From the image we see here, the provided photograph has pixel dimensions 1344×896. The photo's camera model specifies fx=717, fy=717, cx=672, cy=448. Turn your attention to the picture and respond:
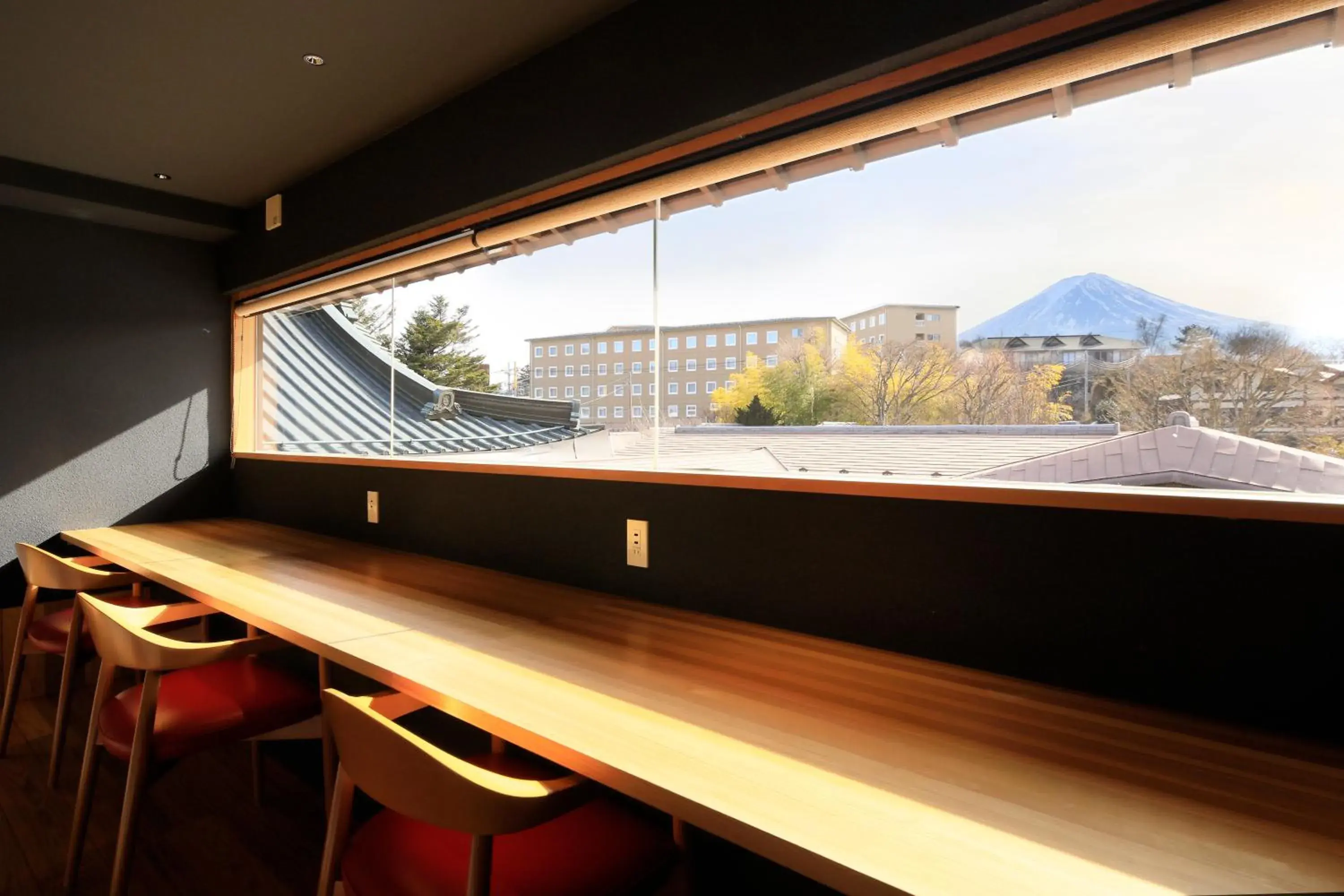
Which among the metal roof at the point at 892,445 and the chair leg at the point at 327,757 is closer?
the metal roof at the point at 892,445

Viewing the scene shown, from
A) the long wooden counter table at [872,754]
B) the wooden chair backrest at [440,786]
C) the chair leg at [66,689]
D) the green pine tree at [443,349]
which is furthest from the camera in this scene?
the green pine tree at [443,349]

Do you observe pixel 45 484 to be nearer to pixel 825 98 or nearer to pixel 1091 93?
pixel 825 98

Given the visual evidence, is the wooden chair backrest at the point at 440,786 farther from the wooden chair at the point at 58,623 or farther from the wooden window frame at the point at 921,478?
the wooden chair at the point at 58,623

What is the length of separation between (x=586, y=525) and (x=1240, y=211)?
1558mm

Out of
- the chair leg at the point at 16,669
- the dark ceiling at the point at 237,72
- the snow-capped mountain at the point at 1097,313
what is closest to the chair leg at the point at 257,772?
the chair leg at the point at 16,669

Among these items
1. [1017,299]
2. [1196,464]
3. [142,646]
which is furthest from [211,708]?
[1196,464]

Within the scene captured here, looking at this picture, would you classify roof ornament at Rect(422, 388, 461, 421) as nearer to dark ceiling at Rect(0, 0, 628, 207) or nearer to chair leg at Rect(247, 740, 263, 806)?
dark ceiling at Rect(0, 0, 628, 207)

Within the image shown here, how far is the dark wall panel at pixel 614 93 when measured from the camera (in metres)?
1.40

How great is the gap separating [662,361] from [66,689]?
212 cm

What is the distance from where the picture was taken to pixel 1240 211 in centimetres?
112

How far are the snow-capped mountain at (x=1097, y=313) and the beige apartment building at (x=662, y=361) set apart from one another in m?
0.37

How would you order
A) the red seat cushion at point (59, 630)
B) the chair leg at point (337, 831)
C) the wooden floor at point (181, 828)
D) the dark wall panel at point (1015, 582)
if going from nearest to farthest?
1. the dark wall panel at point (1015, 582)
2. the chair leg at point (337, 831)
3. the wooden floor at point (181, 828)
4. the red seat cushion at point (59, 630)

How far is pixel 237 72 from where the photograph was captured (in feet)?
7.21

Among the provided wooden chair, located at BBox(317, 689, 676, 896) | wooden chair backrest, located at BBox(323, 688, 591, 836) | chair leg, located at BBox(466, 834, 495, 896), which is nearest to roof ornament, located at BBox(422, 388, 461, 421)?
wooden chair, located at BBox(317, 689, 676, 896)
